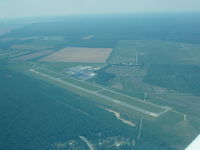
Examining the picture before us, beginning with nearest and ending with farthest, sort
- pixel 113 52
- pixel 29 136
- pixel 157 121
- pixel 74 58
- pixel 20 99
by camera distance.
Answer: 1. pixel 29 136
2. pixel 157 121
3. pixel 20 99
4. pixel 74 58
5. pixel 113 52

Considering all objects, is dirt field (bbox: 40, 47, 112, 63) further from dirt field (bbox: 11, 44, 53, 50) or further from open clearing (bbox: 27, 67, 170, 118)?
open clearing (bbox: 27, 67, 170, 118)

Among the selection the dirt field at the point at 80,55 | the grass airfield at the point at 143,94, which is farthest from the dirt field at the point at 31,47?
the grass airfield at the point at 143,94

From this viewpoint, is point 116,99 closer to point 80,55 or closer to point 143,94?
point 143,94

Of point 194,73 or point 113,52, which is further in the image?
point 113,52

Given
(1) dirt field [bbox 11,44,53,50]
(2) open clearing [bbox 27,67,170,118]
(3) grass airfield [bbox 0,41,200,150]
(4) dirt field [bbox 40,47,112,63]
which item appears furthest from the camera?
(1) dirt field [bbox 11,44,53,50]

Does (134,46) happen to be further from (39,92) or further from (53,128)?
(53,128)

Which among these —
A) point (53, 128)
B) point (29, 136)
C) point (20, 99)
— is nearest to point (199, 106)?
point (53, 128)

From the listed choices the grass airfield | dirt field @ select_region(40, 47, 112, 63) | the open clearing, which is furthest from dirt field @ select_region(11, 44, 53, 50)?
the open clearing

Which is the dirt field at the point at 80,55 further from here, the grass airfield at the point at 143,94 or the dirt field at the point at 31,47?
the dirt field at the point at 31,47

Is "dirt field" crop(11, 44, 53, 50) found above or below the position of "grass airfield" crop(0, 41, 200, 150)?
above
